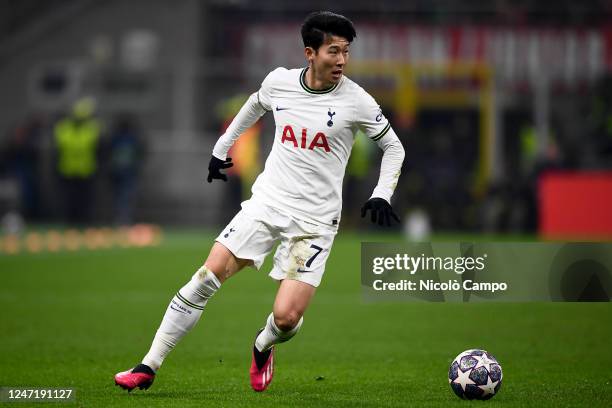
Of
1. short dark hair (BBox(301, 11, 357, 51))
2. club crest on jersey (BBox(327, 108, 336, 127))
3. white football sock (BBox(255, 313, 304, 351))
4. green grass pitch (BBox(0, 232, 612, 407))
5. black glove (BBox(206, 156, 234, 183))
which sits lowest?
green grass pitch (BBox(0, 232, 612, 407))

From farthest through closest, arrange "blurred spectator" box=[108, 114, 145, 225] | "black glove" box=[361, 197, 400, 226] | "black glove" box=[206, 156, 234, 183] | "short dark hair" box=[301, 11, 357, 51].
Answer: "blurred spectator" box=[108, 114, 145, 225] < "black glove" box=[206, 156, 234, 183] < "short dark hair" box=[301, 11, 357, 51] < "black glove" box=[361, 197, 400, 226]

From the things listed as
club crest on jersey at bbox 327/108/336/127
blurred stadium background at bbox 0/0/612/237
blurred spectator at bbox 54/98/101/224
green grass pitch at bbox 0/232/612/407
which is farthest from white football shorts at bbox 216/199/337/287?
blurred spectator at bbox 54/98/101/224

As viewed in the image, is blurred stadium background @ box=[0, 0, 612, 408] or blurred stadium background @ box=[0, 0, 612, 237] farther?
blurred stadium background @ box=[0, 0, 612, 237]

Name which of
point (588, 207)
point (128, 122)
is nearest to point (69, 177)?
point (128, 122)

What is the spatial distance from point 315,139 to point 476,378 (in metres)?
1.75

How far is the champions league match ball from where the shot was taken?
24.9 feet

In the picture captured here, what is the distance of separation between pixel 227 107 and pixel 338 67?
789 inches

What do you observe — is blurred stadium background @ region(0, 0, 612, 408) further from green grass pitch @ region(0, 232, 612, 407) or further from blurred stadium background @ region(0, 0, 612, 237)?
green grass pitch @ region(0, 232, 612, 407)

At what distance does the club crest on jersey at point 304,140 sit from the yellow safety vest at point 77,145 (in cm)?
1875

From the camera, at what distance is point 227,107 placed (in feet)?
90.6

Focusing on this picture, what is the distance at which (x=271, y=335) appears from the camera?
797 centimetres

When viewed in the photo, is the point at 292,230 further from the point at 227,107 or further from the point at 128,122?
the point at 227,107
